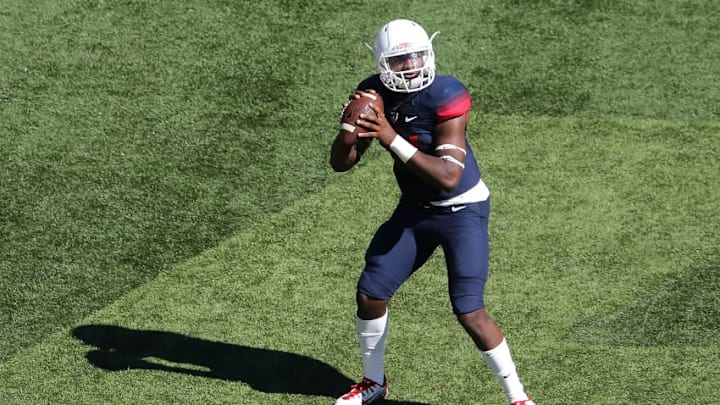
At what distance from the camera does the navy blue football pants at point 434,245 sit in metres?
8.05

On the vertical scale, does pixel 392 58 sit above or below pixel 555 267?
above

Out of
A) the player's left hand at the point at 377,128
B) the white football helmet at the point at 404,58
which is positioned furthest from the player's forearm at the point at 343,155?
the white football helmet at the point at 404,58

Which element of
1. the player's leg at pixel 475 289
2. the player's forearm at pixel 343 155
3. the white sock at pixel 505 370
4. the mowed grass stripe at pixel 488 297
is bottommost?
the mowed grass stripe at pixel 488 297

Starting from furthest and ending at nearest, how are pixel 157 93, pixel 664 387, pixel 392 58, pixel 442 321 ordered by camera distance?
1. pixel 157 93
2. pixel 442 321
3. pixel 664 387
4. pixel 392 58

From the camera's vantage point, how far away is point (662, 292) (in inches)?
388

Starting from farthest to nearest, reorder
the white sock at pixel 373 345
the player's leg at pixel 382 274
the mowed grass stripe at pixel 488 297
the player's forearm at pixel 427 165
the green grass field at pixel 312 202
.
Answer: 1. the green grass field at pixel 312 202
2. the mowed grass stripe at pixel 488 297
3. the white sock at pixel 373 345
4. the player's leg at pixel 382 274
5. the player's forearm at pixel 427 165

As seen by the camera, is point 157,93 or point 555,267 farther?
point 157,93

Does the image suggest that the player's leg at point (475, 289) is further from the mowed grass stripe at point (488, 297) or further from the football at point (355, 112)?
the football at point (355, 112)

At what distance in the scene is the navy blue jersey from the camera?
7.96 m

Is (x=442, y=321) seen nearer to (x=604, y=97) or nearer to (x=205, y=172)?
(x=205, y=172)

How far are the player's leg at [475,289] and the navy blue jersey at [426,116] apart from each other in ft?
0.70

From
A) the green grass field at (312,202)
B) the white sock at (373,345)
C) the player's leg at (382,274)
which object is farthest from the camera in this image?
the green grass field at (312,202)

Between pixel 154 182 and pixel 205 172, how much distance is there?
48cm

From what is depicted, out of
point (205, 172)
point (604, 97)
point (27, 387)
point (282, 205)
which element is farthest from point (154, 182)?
point (604, 97)
